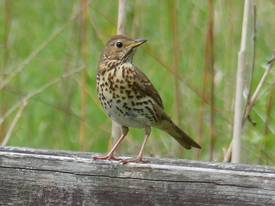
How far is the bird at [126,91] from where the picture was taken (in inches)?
175

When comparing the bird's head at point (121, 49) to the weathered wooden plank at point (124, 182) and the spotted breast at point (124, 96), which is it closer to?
the spotted breast at point (124, 96)

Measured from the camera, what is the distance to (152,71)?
6.39m

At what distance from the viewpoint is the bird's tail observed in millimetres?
4641

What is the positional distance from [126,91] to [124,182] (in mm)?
1470

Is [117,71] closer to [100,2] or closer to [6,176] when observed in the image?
[6,176]

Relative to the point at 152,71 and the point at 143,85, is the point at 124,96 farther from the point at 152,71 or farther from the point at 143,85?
the point at 152,71

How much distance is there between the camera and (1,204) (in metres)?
3.09

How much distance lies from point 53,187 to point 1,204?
200mm

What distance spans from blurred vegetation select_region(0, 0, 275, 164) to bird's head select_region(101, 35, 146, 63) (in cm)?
47

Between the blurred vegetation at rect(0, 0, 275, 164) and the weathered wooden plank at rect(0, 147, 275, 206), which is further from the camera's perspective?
the blurred vegetation at rect(0, 0, 275, 164)

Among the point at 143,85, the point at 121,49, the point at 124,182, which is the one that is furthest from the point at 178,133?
the point at 124,182

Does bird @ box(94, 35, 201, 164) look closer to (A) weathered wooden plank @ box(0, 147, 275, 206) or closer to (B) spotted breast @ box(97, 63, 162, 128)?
(B) spotted breast @ box(97, 63, 162, 128)

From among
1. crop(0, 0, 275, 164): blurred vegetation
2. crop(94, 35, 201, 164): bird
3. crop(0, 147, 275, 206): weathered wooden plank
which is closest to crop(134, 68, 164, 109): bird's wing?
crop(94, 35, 201, 164): bird

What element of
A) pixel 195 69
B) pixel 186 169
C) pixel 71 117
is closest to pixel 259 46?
pixel 195 69
